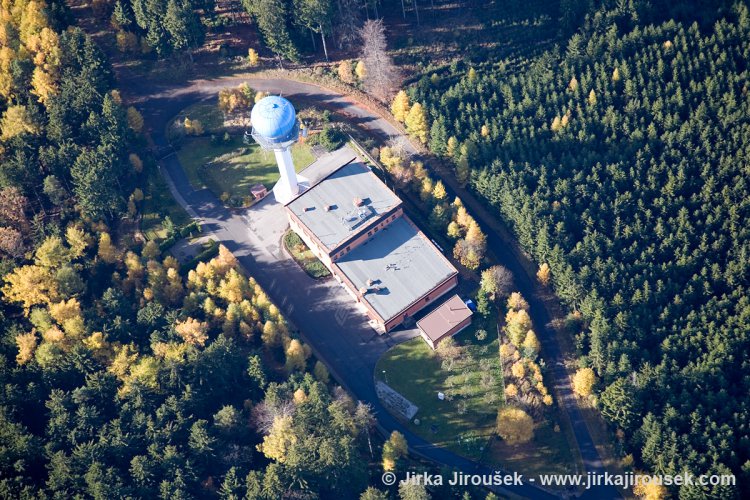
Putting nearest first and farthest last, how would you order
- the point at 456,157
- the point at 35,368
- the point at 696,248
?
the point at 35,368
the point at 696,248
the point at 456,157

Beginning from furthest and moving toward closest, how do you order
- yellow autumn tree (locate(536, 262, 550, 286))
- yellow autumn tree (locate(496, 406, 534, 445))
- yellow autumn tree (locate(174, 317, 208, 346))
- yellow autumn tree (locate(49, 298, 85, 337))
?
yellow autumn tree (locate(536, 262, 550, 286)) → yellow autumn tree (locate(174, 317, 208, 346)) → yellow autumn tree (locate(49, 298, 85, 337)) → yellow autumn tree (locate(496, 406, 534, 445))

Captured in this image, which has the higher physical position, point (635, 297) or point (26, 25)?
point (26, 25)

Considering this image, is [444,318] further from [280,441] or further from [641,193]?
[641,193]

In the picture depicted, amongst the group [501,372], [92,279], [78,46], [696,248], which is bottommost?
[501,372]

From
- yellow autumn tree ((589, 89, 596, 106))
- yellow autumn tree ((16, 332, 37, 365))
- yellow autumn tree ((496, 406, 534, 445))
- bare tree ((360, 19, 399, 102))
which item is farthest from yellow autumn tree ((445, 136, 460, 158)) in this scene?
yellow autumn tree ((16, 332, 37, 365))

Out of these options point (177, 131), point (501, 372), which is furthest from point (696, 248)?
point (177, 131)

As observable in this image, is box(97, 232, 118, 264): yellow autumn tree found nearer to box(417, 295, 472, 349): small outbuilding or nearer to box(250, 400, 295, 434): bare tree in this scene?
box(250, 400, 295, 434): bare tree

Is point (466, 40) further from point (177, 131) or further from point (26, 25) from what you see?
point (26, 25)
